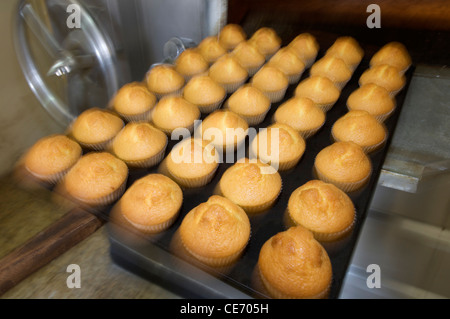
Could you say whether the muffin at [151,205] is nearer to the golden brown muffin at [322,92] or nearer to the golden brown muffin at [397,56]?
the golden brown muffin at [322,92]

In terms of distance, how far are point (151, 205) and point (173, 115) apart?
0.71 metres

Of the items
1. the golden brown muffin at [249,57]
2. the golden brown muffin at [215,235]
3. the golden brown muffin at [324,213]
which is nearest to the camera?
the golden brown muffin at [215,235]

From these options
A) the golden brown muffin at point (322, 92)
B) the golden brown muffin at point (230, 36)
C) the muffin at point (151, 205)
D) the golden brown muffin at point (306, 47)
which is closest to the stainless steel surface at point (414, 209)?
the golden brown muffin at point (322, 92)

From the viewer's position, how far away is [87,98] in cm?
230

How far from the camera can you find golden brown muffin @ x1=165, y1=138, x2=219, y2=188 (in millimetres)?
1683

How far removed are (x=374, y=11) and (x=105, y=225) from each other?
76.2 inches

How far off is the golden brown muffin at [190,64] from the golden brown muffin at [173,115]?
40cm

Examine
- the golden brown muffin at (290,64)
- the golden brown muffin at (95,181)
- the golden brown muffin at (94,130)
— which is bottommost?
the golden brown muffin at (95,181)

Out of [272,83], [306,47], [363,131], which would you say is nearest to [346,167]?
[363,131]

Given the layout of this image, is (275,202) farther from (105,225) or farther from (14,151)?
(14,151)

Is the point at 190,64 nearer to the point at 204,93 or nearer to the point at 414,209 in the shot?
the point at 204,93

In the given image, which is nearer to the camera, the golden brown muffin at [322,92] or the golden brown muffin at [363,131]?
the golden brown muffin at [363,131]

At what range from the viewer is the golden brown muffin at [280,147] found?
5.82ft

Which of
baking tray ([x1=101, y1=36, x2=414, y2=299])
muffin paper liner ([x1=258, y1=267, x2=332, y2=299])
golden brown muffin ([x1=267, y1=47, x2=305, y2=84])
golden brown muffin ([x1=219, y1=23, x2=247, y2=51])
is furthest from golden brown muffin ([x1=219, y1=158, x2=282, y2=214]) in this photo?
golden brown muffin ([x1=219, y1=23, x2=247, y2=51])
